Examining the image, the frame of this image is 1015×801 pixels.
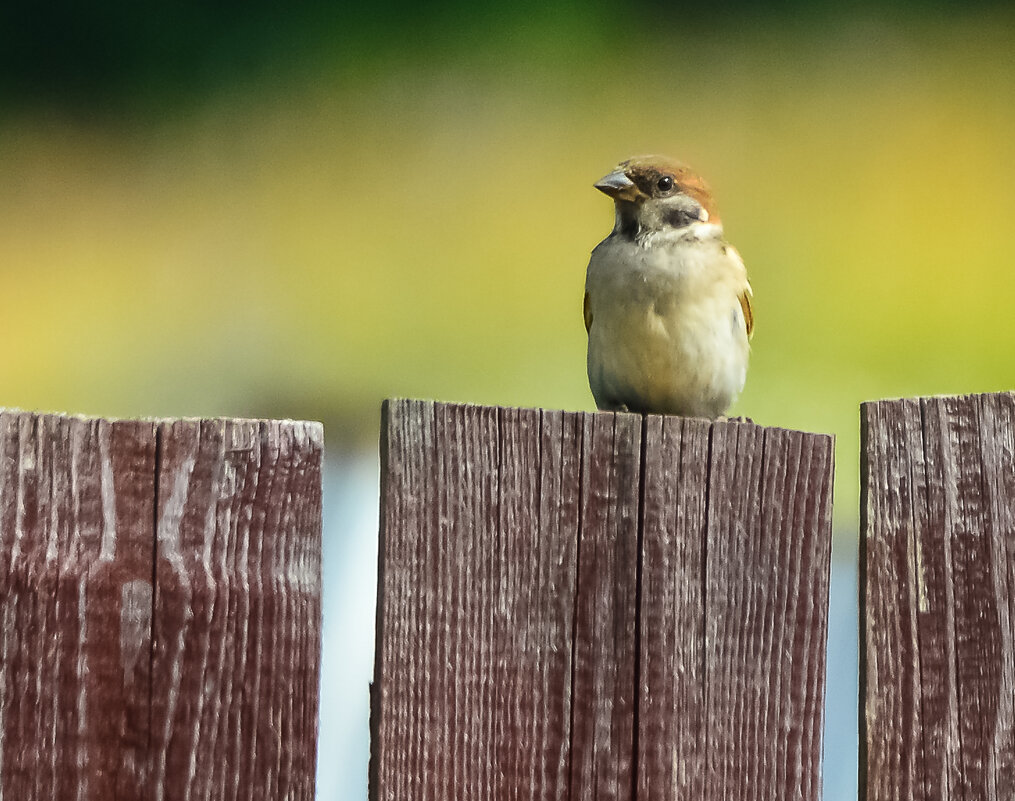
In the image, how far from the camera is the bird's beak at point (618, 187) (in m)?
3.46

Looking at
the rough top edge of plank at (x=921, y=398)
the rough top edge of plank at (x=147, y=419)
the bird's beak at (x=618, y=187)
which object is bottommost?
the rough top edge of plank at (x=147, y=419)

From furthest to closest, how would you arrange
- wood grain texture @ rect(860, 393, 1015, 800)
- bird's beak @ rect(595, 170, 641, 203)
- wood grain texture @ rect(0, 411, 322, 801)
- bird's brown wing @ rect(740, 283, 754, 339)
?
bird's brown wing @ rect(740, 283, 754, 339)
bird's beak @ rect(595, 170, 641, 203)
wood grain texture @ rect(860, 393, 1015, 800)
wood grain texture @ rect(0, 411, 322, 801)

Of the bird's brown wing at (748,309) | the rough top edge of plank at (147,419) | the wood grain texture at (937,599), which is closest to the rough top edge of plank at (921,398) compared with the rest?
the wood grain texture at (937,599)

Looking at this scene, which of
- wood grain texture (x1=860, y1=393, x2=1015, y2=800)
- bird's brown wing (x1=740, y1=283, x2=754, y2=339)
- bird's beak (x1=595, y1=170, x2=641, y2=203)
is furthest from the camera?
bird's brown wing (x1=740, y1=283, x2=754, y2=339)

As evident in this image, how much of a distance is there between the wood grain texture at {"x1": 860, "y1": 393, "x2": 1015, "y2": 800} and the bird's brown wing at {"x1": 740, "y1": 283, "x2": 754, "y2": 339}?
184 cm

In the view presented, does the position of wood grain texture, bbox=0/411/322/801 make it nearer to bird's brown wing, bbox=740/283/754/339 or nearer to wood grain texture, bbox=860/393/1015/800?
wood grain texture, bbox=860/393/1015/800

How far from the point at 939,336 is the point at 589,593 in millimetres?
1917

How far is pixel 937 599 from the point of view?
1820 millimetres

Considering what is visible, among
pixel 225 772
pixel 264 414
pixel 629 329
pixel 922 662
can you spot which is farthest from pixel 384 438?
pixel 629 329

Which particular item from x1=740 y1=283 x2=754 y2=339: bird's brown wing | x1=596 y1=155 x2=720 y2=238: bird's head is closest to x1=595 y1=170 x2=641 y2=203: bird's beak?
x1=596 y1=155 x2=720 y2=238: bird's head

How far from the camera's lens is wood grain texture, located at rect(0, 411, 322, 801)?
1625mm

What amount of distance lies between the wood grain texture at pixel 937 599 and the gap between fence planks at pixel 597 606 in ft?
0.29

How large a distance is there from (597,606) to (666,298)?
1.92 metres

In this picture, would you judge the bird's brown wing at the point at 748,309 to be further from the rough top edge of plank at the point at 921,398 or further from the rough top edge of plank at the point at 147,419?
the rough top edge of plank at the point at 147,419
